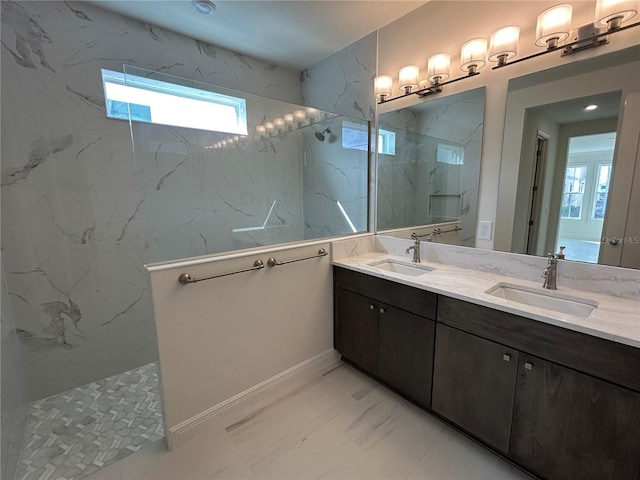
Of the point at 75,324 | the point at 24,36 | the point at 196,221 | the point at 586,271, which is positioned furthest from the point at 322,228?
the point at 24,36

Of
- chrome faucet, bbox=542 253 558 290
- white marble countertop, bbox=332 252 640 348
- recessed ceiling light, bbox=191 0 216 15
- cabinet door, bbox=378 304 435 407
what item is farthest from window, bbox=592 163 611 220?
recessed ceiling light, bbox=191 0 216 15

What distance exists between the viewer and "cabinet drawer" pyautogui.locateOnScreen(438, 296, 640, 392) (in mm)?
1015

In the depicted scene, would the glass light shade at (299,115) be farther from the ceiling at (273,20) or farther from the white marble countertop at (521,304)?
the white marble countertop at (521,304)

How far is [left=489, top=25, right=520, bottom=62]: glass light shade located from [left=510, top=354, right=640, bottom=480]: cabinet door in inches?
61.5

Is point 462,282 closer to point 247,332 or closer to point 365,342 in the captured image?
point 365,342

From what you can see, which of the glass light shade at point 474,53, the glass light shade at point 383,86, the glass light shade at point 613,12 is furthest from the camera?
the glass light shade at point 383,86

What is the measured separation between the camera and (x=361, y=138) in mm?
2461

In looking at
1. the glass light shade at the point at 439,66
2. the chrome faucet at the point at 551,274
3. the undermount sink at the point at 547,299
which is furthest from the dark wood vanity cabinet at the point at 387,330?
the glass light shade at the point at 439,66

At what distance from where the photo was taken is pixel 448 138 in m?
1.98

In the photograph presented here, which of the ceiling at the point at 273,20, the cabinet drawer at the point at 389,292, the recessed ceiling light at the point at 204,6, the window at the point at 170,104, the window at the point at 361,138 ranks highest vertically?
the ceiling at the point at 273,20

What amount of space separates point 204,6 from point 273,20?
457mm

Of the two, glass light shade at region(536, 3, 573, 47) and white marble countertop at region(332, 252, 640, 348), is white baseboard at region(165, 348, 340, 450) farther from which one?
glass light shade at region(536, 3, 573, 47)

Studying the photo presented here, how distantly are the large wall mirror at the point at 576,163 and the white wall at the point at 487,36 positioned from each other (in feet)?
0.14

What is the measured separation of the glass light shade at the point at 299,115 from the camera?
8.52 feet
